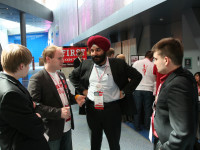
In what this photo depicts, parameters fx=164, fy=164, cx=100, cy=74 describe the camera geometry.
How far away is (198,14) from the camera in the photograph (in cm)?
427

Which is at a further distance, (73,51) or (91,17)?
(91,17)

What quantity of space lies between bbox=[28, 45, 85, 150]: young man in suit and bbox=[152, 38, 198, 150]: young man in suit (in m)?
0.88

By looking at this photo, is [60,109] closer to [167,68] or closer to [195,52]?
[167,68]

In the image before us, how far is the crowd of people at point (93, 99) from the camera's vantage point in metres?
0.96

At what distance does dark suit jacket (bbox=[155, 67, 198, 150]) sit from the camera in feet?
3.04

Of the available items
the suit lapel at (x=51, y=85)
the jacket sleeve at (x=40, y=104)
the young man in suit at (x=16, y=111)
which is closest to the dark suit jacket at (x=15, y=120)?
the young man in suit at (x=16, y=111)

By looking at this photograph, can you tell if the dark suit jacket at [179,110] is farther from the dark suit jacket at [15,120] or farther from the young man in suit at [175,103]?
the dark suit jacket at [15,120]

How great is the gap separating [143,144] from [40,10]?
18.7 meters

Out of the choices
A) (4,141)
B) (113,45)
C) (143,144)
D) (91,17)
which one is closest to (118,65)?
(4,141)

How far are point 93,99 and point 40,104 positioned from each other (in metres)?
0.60

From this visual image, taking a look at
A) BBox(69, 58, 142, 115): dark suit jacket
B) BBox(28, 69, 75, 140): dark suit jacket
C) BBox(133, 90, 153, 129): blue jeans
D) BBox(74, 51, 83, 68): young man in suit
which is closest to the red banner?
BBox(74, 51, 83, 68): young man in suit

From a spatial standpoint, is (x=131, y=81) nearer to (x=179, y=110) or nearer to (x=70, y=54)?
(x=179, y=110)

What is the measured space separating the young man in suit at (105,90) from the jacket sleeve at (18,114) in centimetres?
89

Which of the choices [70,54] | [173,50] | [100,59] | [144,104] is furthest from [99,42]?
[70,54]
